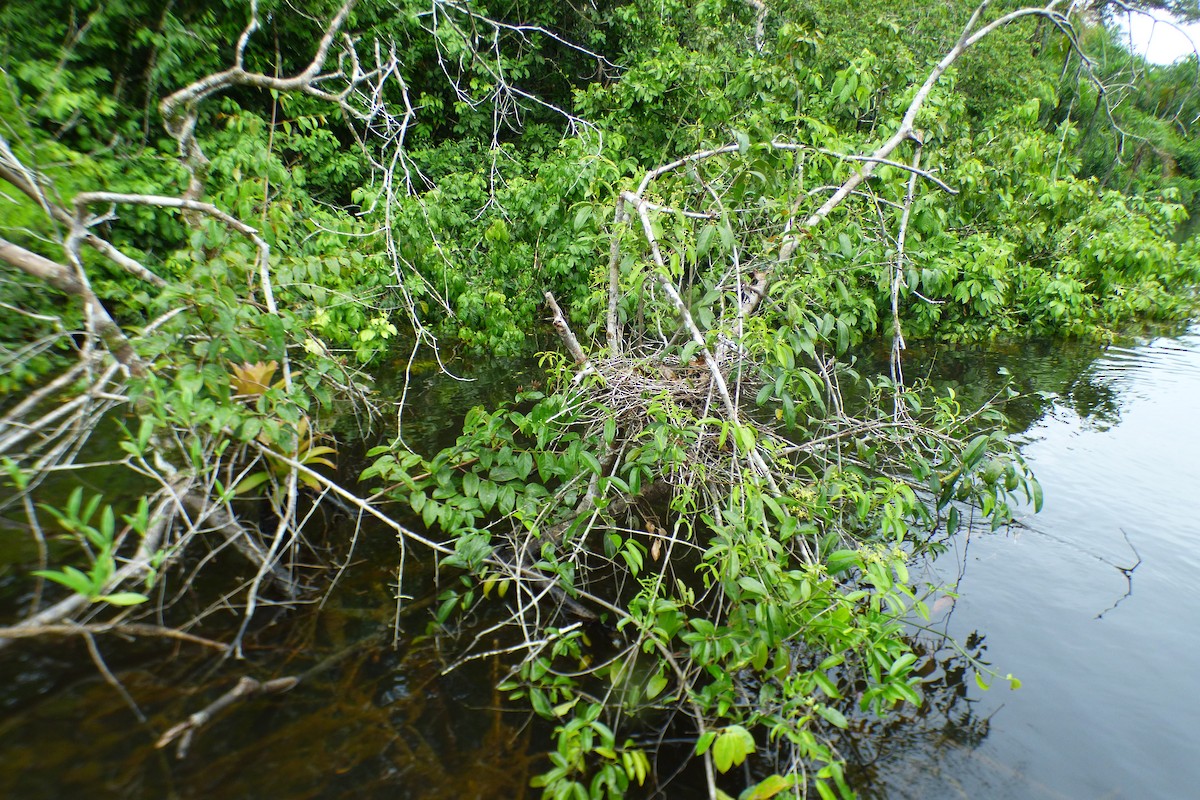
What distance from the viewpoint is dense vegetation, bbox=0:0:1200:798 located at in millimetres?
2453

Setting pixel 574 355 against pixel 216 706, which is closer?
pixel 216 706

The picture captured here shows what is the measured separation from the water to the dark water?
10 millimetres

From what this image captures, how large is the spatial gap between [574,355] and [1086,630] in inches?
124

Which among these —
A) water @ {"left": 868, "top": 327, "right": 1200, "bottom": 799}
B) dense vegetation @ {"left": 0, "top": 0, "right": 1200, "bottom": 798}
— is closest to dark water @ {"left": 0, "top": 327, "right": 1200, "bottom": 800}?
water @ {"left": 868, "top": 327, "right": 1200, "bottom": 799}

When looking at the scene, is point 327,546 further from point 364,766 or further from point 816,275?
point 816,275

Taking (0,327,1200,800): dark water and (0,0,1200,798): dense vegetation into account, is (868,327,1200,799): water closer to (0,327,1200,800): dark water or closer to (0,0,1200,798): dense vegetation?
(0,327,1200,800): dark water

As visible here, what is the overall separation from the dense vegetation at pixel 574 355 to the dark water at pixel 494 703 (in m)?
0.24

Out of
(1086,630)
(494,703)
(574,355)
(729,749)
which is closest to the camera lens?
(729,749)

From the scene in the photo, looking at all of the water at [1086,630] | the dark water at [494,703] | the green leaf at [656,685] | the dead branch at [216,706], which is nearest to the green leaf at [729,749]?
the green leaf at [656,685]

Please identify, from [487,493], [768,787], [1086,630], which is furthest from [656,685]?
[1086,630]

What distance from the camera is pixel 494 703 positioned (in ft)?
9.42

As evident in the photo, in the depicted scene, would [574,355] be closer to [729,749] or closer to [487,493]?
[487,493]

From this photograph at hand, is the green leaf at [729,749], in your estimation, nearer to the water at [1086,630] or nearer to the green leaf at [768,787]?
the green leaf at [768,787]

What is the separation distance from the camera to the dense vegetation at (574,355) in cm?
245
